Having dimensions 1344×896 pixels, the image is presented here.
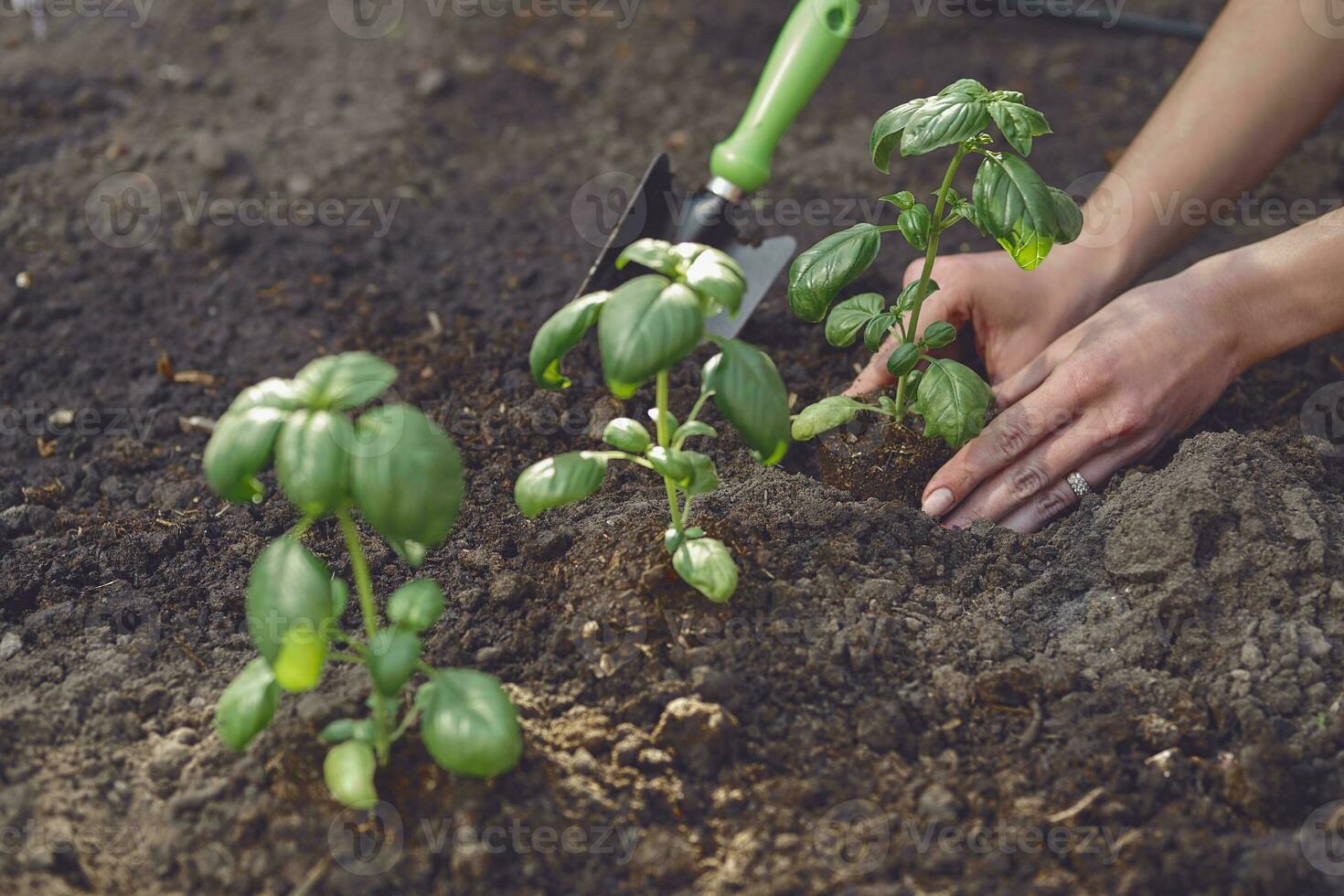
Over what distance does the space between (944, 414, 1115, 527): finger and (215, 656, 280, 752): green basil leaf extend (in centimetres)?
121

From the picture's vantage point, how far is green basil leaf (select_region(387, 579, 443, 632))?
4.72 feet

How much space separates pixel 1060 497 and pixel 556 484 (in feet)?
3.24

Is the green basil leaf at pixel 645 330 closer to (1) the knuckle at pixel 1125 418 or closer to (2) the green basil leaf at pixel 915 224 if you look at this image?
(2) the green basil leaf at pixel 915 224

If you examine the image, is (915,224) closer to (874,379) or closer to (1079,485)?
(874,379)

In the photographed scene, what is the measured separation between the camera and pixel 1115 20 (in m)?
3.60

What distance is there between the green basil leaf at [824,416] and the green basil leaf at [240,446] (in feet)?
3.09

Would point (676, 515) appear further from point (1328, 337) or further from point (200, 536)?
point (1328, 337)

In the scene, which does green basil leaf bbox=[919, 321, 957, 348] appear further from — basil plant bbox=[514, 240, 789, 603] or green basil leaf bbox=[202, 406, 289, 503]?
green basil leaf bbox=[202, 406, 289, 503]

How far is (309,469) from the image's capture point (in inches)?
50.4

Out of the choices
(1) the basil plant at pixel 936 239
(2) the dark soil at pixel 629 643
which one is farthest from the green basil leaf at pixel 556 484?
(1) the basil plant at pixel 936 239

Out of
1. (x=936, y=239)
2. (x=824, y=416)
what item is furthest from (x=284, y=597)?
(x=936, y=239)

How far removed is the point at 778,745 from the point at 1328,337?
5.92ft

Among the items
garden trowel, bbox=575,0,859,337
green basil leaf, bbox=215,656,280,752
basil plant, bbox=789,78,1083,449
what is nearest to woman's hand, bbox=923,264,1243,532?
basil plant, bbox=789,78,1083,449

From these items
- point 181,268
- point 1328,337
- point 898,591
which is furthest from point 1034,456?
point 181,268
